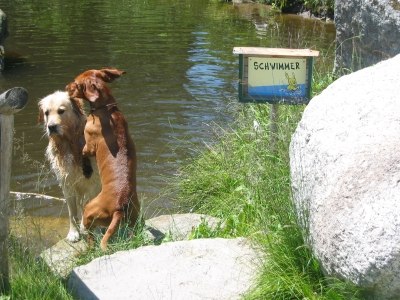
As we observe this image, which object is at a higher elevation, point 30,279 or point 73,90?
point 73,90

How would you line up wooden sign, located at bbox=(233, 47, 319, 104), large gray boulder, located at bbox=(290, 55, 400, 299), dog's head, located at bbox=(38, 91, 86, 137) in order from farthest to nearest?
1. dog's head, located at bbox=(38, 91, 86, 137)
2. wooden sign, located at bbox=(233, 47, 319, 104)
3. large gray boulder, located at bbox=(290, 55, 400, 299)

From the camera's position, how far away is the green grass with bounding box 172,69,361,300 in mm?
3826

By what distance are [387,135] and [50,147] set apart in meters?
3.43

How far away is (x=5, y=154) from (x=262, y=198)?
183 cm

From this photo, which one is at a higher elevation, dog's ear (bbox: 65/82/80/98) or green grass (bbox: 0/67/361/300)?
dog's ear (bbox: 65/82/80/98)

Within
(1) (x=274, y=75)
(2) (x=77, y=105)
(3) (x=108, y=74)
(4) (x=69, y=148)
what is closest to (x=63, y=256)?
(4) (x=69, y=148)

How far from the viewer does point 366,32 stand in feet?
22.1

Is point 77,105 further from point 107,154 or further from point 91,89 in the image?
point 107,154

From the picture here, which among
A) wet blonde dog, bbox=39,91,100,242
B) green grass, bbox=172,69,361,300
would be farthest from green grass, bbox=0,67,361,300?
wet blonde dog, bbox=39,91,100,242

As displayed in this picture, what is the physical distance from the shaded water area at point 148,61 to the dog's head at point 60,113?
1.47ft

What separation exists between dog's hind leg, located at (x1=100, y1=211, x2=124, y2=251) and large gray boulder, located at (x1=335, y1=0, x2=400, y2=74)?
266cm

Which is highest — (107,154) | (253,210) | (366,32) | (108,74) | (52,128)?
(366,32)

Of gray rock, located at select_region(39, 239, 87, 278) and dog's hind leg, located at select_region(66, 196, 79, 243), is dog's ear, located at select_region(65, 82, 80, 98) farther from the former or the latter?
gray rock, located at select_region(39, 239, 87, 278)

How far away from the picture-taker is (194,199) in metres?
6.40
